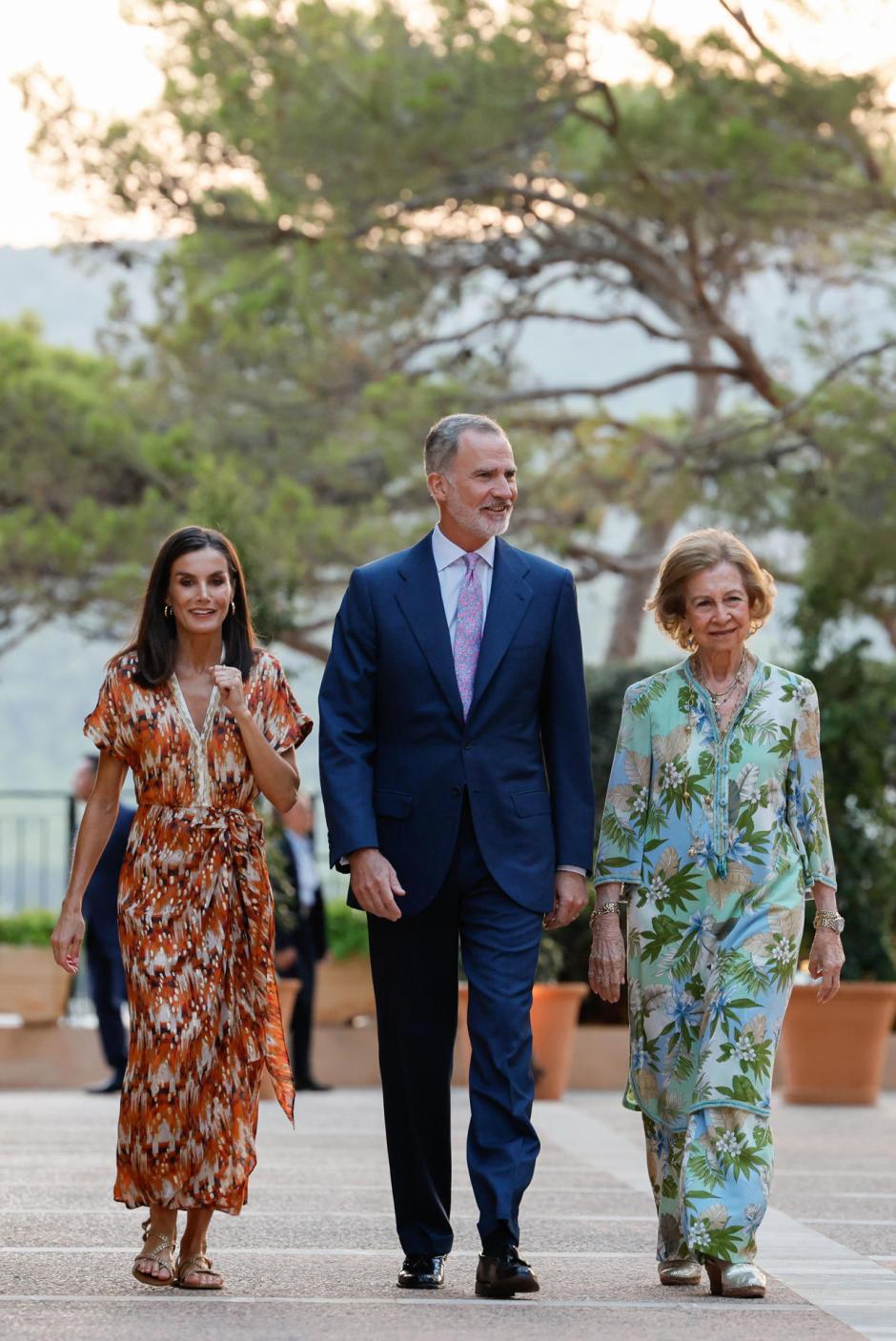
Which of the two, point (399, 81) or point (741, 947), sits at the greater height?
point (399, 81)

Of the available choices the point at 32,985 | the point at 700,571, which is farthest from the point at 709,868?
the point at 32,985

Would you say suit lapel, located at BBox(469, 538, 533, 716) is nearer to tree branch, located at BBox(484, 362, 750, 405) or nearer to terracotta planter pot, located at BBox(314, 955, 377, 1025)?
terracotta planter pot, located at BBox(314, 955, 377, 1025)

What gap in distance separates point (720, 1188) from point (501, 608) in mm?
1429

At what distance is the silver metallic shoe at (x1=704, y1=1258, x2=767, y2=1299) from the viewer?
5.41 metres

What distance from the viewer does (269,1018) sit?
579 cm

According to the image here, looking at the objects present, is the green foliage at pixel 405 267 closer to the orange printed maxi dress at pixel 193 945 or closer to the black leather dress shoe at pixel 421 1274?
the orange printed maxi dress at pixel 193 945

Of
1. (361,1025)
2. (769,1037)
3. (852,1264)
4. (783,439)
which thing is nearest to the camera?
(769,1037)

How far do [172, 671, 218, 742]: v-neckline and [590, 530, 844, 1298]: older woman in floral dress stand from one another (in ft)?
3.21

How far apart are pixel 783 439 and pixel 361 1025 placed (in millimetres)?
5064

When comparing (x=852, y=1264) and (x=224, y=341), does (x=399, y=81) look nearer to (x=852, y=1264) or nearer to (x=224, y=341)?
(x=224, y=341)

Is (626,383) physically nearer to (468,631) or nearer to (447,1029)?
(468,631)

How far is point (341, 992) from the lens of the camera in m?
16.4

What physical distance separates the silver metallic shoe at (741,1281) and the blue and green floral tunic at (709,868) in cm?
37

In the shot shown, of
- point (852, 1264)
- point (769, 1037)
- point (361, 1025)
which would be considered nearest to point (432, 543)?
point (769, 1037)
